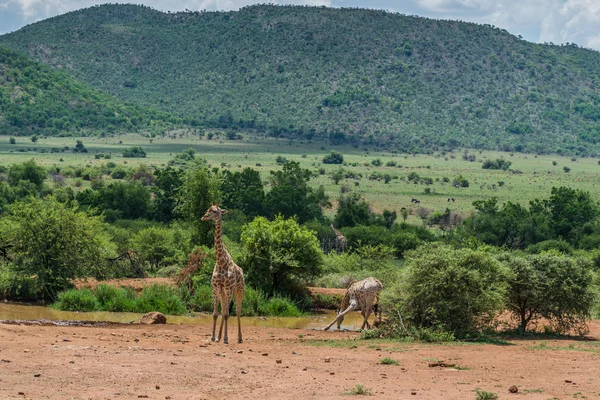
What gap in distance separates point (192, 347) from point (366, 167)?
98.2 metres

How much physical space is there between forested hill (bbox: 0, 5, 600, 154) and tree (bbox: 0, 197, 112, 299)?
118 meters

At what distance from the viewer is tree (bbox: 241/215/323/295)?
31.0 m

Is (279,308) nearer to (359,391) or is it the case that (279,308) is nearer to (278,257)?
(278,257)

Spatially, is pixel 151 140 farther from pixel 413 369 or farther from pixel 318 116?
pixel 413 369

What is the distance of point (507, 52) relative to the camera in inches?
6565

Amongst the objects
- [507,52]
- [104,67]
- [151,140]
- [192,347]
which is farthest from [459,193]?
[104,67]

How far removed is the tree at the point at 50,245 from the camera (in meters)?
28.7

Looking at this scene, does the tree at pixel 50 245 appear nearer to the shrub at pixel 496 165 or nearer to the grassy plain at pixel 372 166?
the grassy plain at pixel 372 166

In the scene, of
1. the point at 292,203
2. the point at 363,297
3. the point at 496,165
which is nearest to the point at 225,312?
the point at 363,297

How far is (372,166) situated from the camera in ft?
389

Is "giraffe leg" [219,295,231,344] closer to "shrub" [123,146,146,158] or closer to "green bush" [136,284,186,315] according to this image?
"green bush" [136,284,186,315]

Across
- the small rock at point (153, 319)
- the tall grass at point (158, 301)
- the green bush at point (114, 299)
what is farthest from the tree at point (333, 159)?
the small rock at point (153, 319)

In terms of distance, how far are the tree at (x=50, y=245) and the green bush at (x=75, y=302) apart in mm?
1047

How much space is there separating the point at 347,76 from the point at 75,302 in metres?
130
